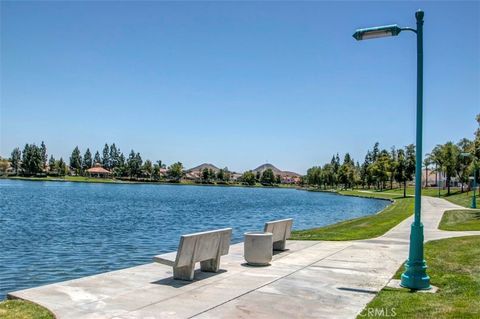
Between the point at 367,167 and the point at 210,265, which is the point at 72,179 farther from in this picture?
the point at 210,265

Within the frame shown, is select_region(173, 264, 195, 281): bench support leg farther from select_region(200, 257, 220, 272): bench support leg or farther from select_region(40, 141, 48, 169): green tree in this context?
select_region(40, 141, 48, 169): green tree

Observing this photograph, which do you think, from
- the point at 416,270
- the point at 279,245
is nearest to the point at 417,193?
the point at 416,270

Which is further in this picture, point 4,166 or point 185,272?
point 4,166

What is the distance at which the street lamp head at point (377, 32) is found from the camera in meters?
10.5

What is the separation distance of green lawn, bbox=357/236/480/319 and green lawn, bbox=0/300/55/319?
16.0ft

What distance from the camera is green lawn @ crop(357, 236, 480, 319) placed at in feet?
26.1

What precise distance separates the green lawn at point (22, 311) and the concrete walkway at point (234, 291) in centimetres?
21

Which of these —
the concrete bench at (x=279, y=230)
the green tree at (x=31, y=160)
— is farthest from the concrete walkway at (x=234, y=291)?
the green tree at (x=31, y=160)

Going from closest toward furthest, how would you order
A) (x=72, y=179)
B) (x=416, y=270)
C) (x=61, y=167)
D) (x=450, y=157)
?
(x=416, y=270)
(x=450, y=157)
(x=61, y=167)
(x=72, y=179)

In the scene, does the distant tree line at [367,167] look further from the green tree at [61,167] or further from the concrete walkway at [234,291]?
the concrete walkway at [234,291]

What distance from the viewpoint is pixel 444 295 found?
Result: 30.4ft

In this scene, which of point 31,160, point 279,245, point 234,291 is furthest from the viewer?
point 31,160

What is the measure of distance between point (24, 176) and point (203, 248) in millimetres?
185968

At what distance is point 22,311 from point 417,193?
760 cm
